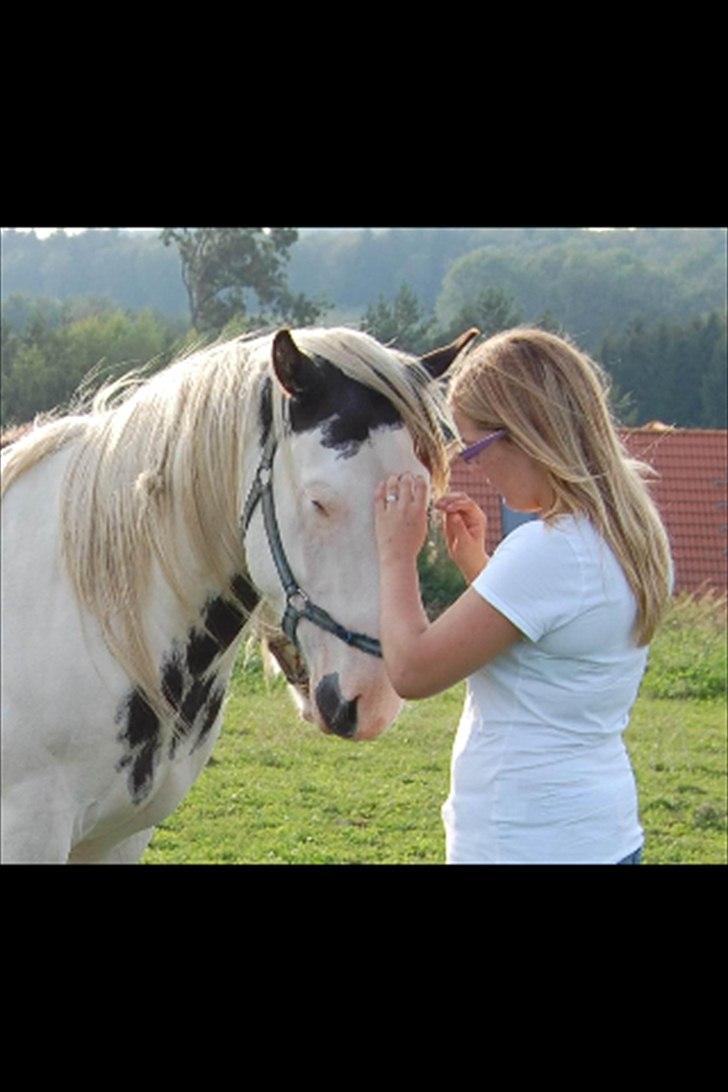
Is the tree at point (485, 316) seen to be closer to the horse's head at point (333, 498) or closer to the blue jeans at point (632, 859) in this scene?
the horse's head at point (333, 498)

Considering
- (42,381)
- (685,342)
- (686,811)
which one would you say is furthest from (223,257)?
(686,811)

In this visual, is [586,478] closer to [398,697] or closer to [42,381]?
[398,697]

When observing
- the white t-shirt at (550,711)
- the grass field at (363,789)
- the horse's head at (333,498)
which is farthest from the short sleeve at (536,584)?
the grass field at (363,789)

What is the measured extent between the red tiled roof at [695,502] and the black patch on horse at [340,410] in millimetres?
12539

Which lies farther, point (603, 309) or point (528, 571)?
point (603, 309)

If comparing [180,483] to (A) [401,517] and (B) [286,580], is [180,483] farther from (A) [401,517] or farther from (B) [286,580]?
(A) [401,517]

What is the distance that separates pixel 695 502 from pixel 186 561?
44.9ft

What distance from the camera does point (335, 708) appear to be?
102 inches

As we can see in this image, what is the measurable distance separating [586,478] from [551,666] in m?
0.31

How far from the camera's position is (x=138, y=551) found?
9.09 ft

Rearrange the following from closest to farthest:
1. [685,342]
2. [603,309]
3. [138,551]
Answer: [138,551], [685,342], [603,309]

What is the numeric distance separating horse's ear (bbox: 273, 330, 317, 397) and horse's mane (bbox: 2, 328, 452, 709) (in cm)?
6

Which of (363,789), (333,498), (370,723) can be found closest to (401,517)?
(333,498)

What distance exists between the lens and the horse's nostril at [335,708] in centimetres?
257
